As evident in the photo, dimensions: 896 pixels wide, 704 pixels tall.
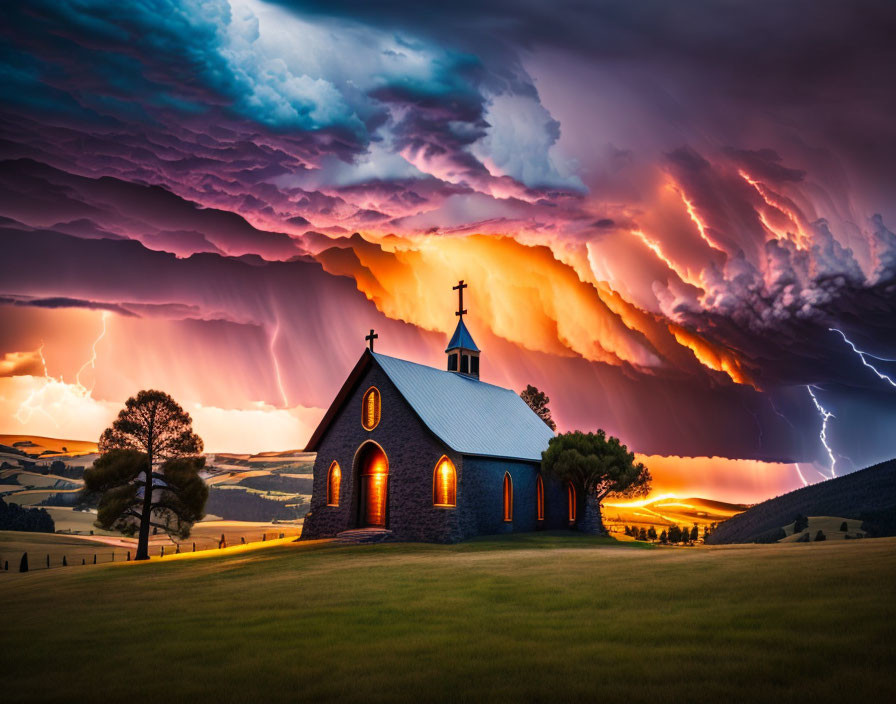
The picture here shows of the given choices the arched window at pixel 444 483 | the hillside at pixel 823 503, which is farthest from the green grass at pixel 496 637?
the hillside at pixel 823 503

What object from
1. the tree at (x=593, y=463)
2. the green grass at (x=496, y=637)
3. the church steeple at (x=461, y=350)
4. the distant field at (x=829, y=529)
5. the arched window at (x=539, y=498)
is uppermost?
the church steeple at (x=461, y=350)

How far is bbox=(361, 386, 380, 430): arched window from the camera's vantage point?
144 feet

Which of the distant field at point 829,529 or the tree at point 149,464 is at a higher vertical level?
the tree at point 149,464

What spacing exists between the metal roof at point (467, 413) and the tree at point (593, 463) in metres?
1.88

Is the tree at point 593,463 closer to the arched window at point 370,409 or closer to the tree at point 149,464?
the arched window at point 370,409

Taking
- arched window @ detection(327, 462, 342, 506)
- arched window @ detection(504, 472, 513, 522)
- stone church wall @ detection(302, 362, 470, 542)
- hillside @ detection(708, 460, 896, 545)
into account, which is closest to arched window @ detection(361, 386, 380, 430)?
stone church wall @ detection(302, 362, 470, 542)

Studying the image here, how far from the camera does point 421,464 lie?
41188mm

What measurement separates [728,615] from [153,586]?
21.5 m

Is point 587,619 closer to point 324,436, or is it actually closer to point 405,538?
point 405,538

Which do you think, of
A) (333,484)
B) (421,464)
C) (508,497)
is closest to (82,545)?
(333,484)

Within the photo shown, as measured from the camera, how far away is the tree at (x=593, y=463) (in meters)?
45.0

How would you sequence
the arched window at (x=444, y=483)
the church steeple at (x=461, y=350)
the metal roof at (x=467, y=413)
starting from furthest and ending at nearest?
1. the church steeple at (x=461, y=350)
2. the metal roof at (x=467, y=413)
3. the arched window at (x=444, y=483)

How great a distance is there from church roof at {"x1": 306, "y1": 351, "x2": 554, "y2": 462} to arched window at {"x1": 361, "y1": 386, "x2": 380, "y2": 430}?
1.53 m

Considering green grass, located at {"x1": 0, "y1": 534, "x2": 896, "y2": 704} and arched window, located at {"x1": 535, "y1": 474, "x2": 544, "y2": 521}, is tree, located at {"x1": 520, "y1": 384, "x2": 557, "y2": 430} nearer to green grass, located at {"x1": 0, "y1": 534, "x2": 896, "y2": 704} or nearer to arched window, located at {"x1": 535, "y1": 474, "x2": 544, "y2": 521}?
arched window, located at {"x1": 535, "y1": 474, "x2": 544, "y2": 521}
